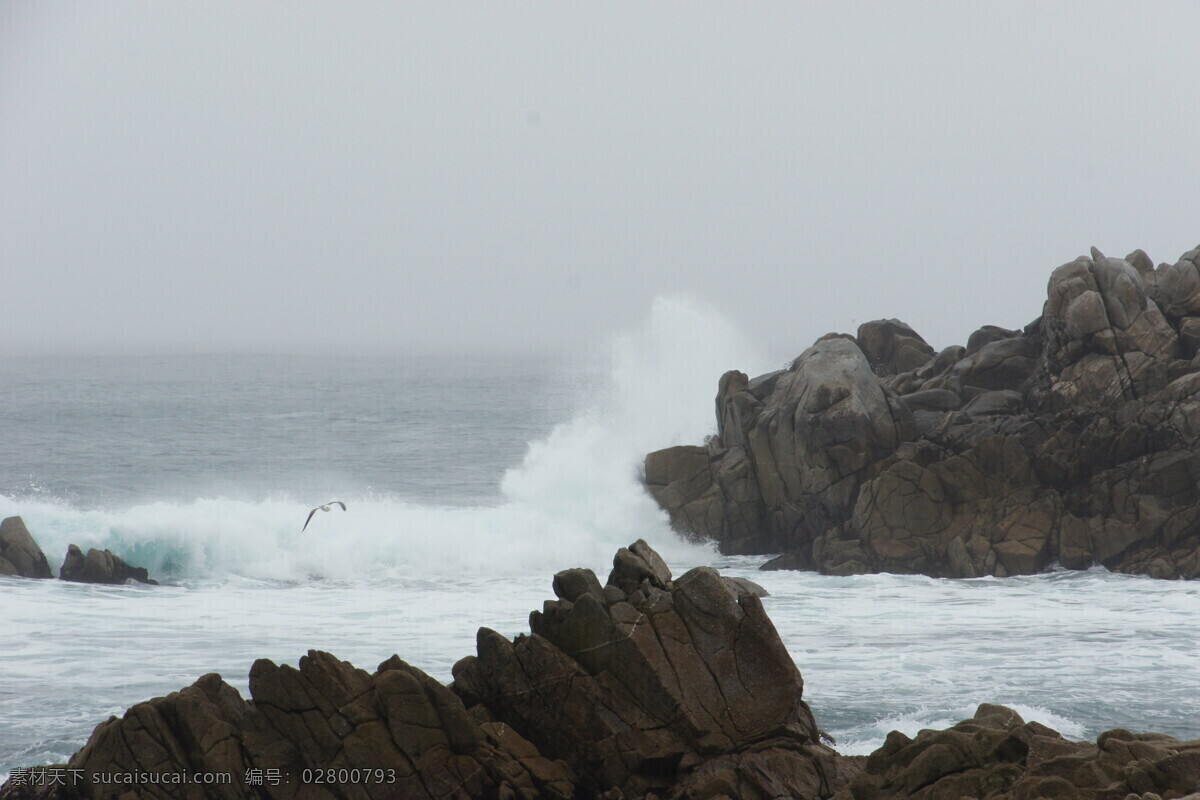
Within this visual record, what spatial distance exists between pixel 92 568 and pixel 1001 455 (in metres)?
20.9

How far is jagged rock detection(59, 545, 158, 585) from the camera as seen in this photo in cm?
2656

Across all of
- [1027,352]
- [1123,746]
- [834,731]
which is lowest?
[834,731]

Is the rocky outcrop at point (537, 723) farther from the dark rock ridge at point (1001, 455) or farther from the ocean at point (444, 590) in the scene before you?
the dark rock ridge at point (1001, 455)

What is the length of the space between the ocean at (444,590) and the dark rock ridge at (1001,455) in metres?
0.97

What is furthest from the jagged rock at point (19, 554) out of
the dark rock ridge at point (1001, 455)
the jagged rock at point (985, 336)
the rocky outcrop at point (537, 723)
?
the jagged rock at point (985, 336)

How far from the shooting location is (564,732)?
13516 mm

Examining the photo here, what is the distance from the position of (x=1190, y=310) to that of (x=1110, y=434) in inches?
171

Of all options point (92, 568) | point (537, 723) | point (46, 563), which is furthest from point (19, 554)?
point (537, 723)

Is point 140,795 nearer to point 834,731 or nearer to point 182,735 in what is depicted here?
point 182,735

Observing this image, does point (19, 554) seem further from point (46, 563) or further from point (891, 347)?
point (891, 347)

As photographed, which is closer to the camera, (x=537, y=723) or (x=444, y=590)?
(x=537, y=723)

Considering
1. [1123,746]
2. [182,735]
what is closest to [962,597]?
[1123,746]

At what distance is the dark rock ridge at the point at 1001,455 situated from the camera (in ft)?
88.7

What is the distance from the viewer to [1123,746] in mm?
10930
